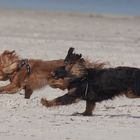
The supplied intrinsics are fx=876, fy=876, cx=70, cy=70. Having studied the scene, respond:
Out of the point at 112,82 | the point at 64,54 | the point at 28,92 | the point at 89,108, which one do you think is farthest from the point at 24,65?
the point at 64,54

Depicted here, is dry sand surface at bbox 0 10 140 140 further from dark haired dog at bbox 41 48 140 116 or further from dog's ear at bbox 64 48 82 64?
dog's ear at bbox 64 48 82 64

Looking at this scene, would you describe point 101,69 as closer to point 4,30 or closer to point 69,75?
point 69,75

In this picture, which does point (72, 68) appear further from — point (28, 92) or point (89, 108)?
point (28, 92)

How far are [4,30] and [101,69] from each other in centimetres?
1619

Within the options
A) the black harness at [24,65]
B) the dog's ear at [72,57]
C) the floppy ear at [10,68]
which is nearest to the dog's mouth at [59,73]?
the dog's ear at [72,57]

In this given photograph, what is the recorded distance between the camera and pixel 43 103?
39.9ft

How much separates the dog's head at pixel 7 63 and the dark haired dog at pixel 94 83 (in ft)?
3.26

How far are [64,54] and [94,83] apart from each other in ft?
27.3

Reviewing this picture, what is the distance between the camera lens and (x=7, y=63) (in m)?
13.0

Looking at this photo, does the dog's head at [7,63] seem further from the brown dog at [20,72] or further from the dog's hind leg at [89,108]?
the dog's hind leg at [89,108]

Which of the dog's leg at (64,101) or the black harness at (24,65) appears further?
the black harness at (24,65)

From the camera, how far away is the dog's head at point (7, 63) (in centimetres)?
1305

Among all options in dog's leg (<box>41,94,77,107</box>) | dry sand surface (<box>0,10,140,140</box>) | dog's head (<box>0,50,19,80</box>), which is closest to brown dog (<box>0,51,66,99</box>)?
dog's head (<box>0,50,19,80</box>)

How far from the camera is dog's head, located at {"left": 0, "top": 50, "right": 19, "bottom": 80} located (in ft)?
42.8
